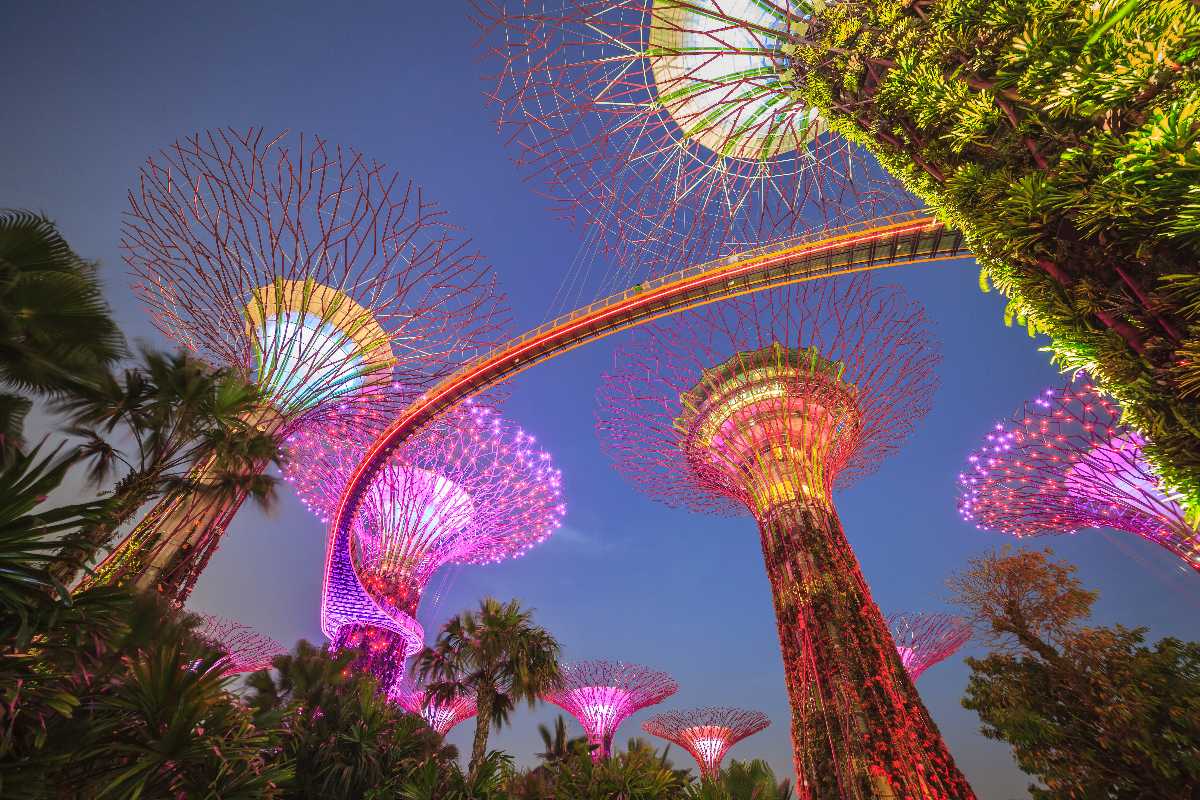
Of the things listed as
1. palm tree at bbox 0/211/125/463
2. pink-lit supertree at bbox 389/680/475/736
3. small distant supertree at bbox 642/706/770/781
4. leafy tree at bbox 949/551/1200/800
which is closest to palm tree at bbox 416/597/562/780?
pink-lit supertree at bbox 389/680/475/736

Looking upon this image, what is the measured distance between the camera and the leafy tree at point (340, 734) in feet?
34.0

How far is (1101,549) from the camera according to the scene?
68.9m

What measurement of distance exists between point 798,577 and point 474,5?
15.0 metres

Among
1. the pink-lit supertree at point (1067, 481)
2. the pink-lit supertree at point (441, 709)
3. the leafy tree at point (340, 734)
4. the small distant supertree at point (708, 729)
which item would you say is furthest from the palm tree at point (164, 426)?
the small distant supertree at point (708, 729)

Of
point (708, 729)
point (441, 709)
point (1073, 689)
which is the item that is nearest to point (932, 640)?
point (1073, 689)

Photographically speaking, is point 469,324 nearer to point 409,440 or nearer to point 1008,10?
point 409,440

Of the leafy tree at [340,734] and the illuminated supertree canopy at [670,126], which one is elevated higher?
the illuminated supertree canopy at [670,126]

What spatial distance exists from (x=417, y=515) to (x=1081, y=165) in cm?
2555

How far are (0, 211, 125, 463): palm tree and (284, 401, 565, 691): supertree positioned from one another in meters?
15.3

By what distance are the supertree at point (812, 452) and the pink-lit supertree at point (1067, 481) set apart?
2.93 m

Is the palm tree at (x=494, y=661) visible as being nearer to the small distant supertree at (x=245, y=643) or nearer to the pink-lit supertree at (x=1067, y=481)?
the pink-lit supertree at (x=1067, y=481)

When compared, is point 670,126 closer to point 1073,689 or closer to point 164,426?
point 164,426

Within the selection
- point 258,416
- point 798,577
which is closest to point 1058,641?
point 798,577

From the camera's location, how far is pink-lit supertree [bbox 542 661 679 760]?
30109 mm
